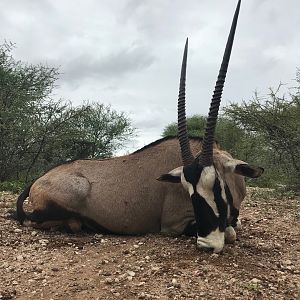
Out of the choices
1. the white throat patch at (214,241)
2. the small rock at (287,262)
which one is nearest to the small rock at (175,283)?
the white throat patch at (214,241)

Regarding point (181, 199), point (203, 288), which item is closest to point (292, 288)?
point (203, 288)

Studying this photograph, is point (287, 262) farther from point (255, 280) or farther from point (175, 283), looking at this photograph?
point (175, 283)

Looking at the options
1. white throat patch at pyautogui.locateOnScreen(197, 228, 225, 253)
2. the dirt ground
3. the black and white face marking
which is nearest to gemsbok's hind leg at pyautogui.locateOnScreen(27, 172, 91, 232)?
the dirt ground

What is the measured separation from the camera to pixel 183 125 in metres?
5.80

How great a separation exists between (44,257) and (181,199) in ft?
5.67

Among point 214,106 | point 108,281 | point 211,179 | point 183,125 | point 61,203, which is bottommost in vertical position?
point 108,281

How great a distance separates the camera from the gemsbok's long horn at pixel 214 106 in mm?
5242

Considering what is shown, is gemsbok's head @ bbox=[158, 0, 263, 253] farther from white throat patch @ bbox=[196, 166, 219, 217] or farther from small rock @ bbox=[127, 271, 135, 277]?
small rock @ bbox=[127, 271, 135, 277]

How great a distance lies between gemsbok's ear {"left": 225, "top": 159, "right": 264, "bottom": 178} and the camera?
18.1ft

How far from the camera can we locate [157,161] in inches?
252

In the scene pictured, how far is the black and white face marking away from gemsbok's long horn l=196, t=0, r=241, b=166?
0.49ft

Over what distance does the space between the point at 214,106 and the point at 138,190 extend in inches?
59.2

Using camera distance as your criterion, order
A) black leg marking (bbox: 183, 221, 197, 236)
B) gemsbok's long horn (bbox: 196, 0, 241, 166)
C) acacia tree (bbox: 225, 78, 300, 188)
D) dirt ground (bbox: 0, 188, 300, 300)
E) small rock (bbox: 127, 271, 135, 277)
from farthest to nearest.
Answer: acacia tree (bbox: 225, 78, 300, 188), black leg marking (bbox: 183, 221, 197, 236), gemsbok's long horn (bbox: 196, 0, 241, 166), small rock (bbox: 127, 271, 135, 277), dirt ground (bbox: 0, 188, 300, 300)

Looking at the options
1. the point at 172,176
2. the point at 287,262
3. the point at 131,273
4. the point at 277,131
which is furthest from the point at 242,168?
the point at 277,131
